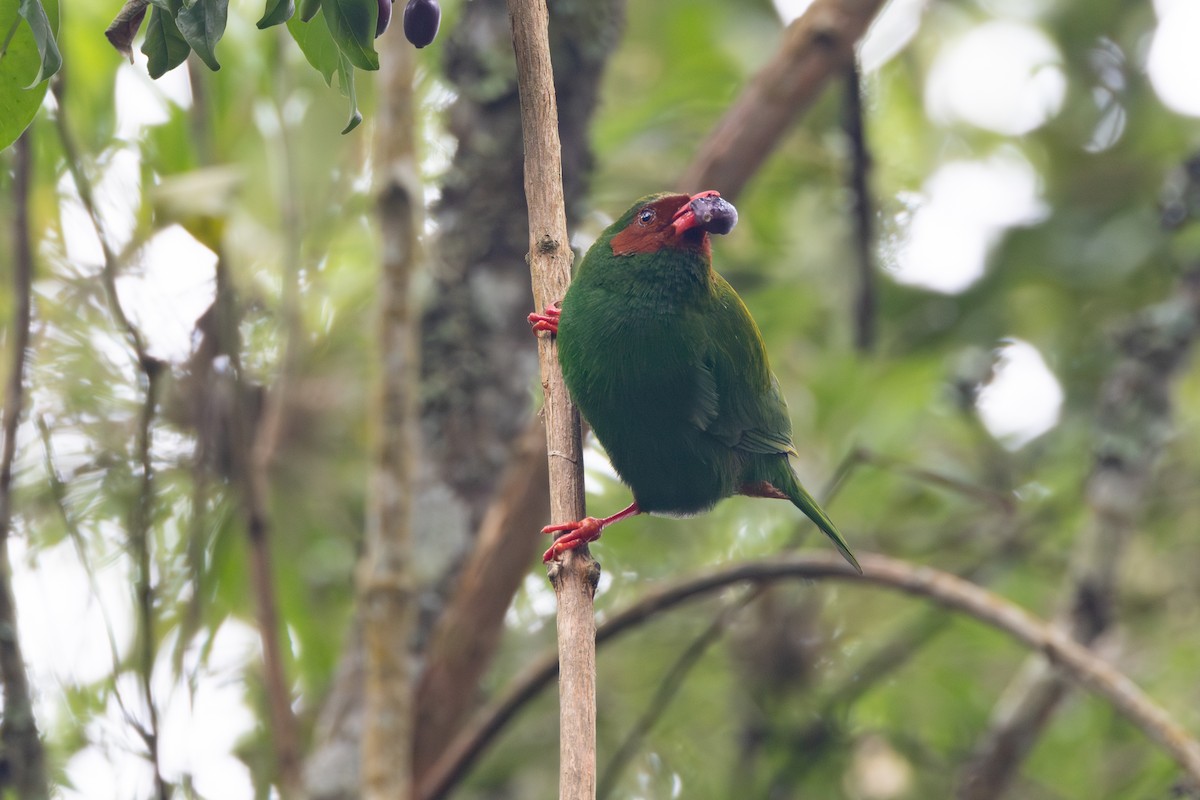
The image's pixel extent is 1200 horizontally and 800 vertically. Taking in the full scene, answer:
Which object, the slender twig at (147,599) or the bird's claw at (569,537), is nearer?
the bird's claw at (569,537)

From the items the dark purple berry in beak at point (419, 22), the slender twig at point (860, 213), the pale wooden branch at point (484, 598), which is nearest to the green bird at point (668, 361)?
the dark purple berry in beak at point (419, 22)

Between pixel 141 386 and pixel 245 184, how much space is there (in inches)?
28.6

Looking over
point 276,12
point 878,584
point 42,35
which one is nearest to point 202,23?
point 276,12

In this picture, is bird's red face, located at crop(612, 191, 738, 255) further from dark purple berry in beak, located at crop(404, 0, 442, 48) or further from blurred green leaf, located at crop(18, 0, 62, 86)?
blurred green leaf, located at crop(18, 0, 62, 86)

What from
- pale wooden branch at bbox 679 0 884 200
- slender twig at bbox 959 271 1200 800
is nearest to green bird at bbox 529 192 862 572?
pale wooden branch at bbox 679 0 884 200

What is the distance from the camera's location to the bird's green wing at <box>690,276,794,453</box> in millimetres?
2506

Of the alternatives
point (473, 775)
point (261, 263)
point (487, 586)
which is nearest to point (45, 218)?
point (261, 263)

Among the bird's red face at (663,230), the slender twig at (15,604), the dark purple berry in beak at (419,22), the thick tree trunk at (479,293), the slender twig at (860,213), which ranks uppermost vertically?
the slender twig at (860,213)

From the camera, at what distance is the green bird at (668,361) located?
239 cm

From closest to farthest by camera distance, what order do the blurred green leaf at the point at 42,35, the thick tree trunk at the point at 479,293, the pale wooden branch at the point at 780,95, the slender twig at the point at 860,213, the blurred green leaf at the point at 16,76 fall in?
the blurred green leaf at the point at 42,35 < the blurred green leaf at the point at 16,76 < the pale wooden branch at the point at 780,95 < the thick tree trunk at the point at 479,293 < the slender twig at the point at 860,213

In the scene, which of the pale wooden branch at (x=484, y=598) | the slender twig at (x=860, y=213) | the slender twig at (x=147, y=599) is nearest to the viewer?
the slender twig at (x=147, y=599)

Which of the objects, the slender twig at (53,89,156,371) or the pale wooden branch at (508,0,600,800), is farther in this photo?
the slender twig at (53,89,156,371)

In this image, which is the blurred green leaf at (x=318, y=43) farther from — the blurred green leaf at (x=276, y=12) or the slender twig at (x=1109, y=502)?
the slender twig at (x=1109, y=502)

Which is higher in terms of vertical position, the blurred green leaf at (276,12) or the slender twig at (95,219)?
the slender twig at (95,219)
